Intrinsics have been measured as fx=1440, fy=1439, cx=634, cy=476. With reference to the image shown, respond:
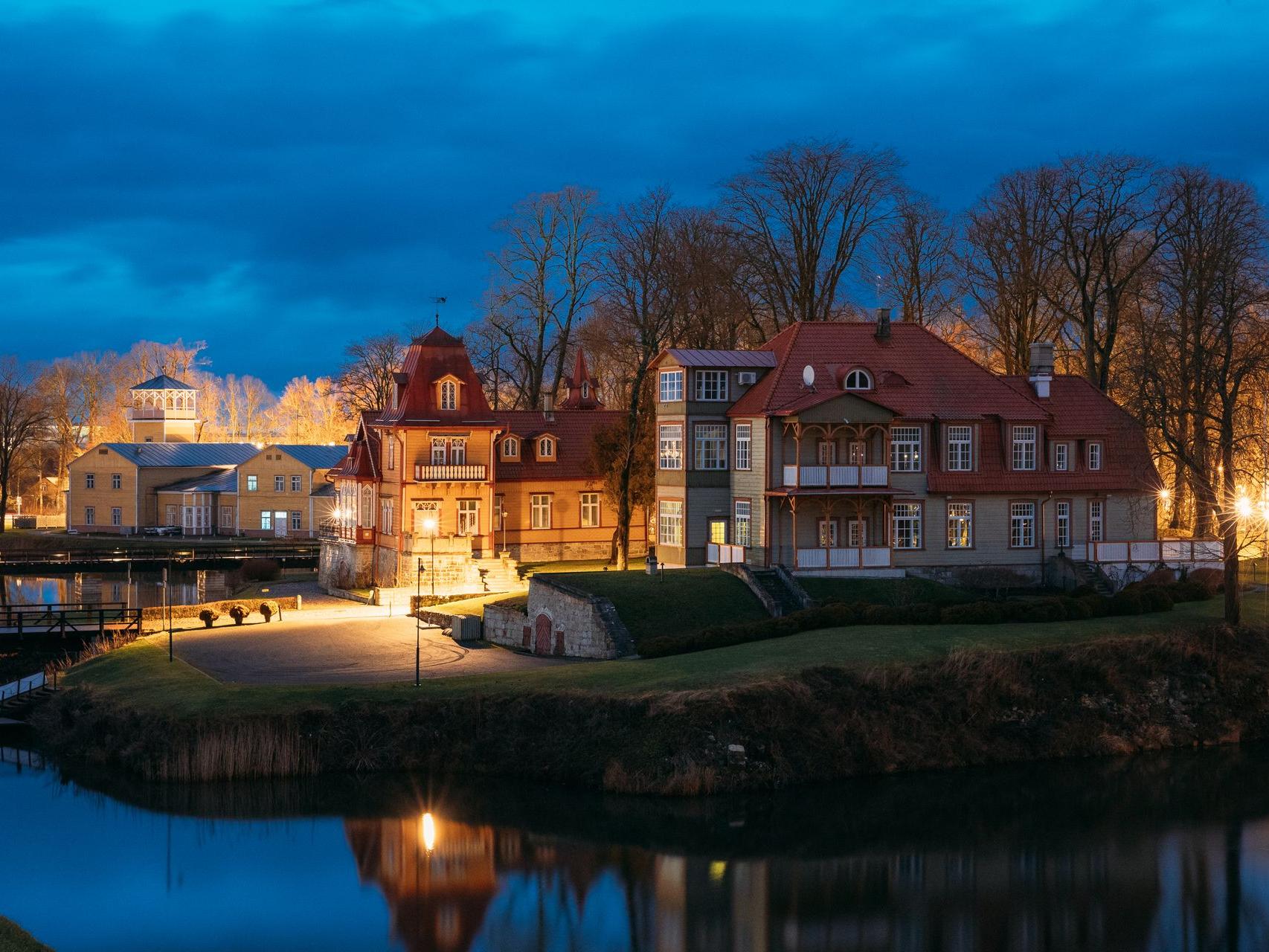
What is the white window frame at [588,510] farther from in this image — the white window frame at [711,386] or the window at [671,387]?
the white window frame at [711,386]

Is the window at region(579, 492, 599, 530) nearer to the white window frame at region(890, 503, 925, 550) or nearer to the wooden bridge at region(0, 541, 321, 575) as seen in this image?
the white window frame at region(890, 503, 925, 550)

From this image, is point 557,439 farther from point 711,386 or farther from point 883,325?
point 883,325

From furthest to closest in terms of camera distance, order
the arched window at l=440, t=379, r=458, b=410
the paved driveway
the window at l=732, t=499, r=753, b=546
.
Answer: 1. the arched window at l=440, t=379, r=458, b=410
2. the window at l=732, t=499, r=753, b=546
3. the paved driveway

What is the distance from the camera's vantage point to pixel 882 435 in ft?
154

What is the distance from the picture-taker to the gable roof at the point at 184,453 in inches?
3425

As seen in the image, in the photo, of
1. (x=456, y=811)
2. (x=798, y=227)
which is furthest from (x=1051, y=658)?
(x=798, y=227)

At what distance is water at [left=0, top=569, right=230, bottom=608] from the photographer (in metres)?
60.4

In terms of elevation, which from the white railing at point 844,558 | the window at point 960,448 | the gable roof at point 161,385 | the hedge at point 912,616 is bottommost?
the hedge at point 912,616

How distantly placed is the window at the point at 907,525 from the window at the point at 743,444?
16.9 feet

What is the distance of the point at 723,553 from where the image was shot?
47.0m

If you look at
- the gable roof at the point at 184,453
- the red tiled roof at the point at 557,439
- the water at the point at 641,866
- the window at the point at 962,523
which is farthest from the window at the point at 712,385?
the gable roof at the point at 184,453

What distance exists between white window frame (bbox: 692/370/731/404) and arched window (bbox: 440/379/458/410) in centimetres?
1044

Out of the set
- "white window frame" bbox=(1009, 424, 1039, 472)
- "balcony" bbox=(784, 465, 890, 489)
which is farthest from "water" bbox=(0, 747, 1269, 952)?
"white window frame" bbox=(1009, 424, 1039, 472)

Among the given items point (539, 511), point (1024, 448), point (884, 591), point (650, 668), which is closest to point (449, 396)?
point (539, 511)
